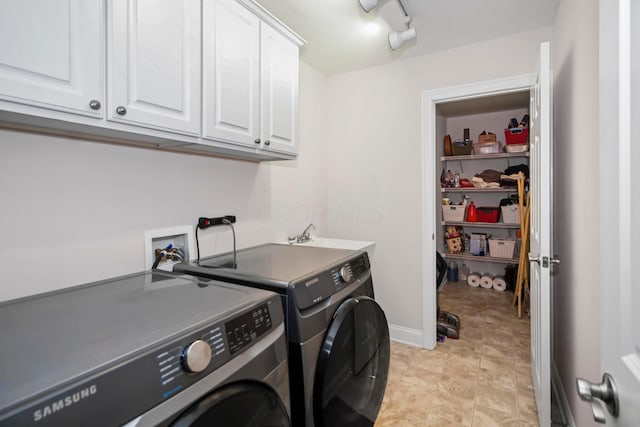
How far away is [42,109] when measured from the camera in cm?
85

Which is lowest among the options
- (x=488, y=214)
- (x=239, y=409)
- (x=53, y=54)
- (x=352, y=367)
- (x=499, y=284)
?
(x=499, y=284)

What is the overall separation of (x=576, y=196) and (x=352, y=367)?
4.51 feet

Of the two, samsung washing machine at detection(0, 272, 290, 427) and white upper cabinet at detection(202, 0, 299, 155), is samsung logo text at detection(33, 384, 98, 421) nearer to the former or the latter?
samsung washing machine at detection(0, 272, 290, 427)

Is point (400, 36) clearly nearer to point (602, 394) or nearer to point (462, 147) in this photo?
point (602, 394)

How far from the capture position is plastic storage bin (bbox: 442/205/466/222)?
13.6 ft

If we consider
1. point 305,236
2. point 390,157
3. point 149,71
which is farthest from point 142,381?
point 390,157

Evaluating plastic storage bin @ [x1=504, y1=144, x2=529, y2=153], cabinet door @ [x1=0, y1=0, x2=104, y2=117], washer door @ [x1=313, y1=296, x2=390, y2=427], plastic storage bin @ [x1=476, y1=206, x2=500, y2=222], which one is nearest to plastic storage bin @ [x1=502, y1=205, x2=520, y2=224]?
plastic storage bin @ [x1=476, y1=206, x2=500, y2=222]

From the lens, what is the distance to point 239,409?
0.73 metres

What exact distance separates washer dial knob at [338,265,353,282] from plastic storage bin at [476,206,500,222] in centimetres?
336

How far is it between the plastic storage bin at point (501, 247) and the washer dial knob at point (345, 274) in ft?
11.0

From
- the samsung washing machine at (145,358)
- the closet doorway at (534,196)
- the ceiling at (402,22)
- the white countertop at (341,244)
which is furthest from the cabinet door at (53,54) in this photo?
the closet doorway at (534,196)

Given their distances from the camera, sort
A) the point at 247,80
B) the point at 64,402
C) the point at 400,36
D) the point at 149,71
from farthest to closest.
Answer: the point at 400,36, the point at 247,80, the point at 149,71, the point at 64,402

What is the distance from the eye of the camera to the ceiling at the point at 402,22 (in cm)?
186

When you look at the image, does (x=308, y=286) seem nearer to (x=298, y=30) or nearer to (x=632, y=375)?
(x=632, y=375)
